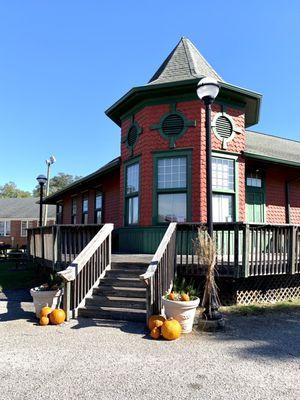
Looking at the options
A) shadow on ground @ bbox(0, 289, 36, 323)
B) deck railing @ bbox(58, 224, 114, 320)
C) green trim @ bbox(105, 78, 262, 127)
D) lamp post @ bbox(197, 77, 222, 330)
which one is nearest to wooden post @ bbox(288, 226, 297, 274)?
lamp post @ bbox(197, 77, 222, 330)

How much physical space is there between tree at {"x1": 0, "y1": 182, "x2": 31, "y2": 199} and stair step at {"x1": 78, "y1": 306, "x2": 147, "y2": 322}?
74959mm

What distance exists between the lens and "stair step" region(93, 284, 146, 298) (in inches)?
265

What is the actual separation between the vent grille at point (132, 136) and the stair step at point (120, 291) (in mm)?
5126

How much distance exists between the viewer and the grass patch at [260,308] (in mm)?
7148

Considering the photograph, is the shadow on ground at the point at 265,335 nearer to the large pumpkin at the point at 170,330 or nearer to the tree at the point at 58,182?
the large pumpkin at the point at 170,330

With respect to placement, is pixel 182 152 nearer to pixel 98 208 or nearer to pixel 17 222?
pixel 98 208

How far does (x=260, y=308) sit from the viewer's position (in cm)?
743

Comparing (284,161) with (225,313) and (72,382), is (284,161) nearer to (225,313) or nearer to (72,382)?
(225,313)

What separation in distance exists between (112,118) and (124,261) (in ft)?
19.9

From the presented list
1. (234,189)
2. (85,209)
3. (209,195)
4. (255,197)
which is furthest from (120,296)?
(85,209)

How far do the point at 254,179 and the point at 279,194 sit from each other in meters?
1.42

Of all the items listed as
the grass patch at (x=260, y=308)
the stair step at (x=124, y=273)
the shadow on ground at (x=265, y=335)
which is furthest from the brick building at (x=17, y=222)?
the shadow on ground at (x=265, y=335)

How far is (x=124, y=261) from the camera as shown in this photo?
7.84m

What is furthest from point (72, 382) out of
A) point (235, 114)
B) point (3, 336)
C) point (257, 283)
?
point (235, 114)
